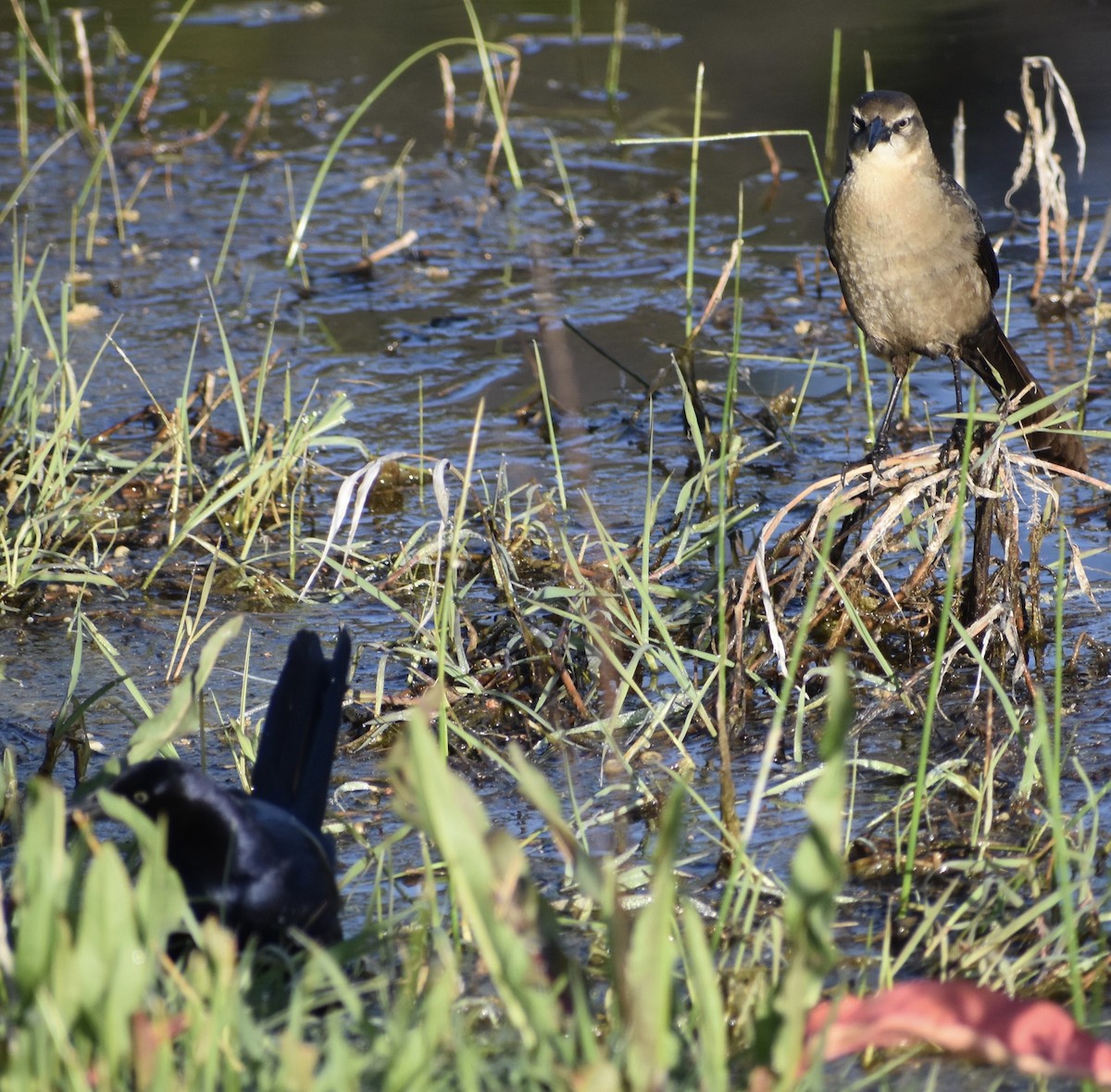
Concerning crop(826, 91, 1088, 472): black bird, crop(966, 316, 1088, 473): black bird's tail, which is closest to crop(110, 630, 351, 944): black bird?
crop(826, 91, 1088, 472): black bird

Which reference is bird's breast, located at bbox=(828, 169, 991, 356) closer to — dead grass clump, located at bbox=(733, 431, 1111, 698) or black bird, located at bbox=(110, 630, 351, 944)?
dead grass clump, located at bbox=(733, 431, 1111, 698)

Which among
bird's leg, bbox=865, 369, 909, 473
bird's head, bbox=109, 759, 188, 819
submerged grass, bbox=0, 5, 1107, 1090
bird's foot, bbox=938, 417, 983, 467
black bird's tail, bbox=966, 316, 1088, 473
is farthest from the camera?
black bird's tail, bbox=966, 316, 1088, 473

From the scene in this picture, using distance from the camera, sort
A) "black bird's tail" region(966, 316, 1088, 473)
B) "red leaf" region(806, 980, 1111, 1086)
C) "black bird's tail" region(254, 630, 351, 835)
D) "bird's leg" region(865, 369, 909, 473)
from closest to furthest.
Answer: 1. "red leaf" region(806, 980, 1111, 1086)
2. "black bird's tail" region(254, 630, 351, 835)
3. "bird's leg" region(865, 369, 909, 473)
4. "black bird's tail" region(966, 316, 1088, 473)

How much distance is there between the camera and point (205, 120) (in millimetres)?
8711

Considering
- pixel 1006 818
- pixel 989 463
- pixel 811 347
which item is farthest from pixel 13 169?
pixel 1006 818

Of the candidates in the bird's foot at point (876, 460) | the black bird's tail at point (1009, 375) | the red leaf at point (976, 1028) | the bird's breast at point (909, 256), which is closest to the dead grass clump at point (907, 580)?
the bird's foot at point (876, 460)

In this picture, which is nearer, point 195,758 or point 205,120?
point 195,758

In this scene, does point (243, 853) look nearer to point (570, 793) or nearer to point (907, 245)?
point (570, 793)

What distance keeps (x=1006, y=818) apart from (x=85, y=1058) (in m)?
1.66

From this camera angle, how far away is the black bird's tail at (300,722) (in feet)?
8.17

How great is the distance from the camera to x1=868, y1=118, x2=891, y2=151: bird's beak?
376 centimetres

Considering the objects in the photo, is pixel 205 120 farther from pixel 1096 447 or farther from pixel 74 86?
pixel 1096 447

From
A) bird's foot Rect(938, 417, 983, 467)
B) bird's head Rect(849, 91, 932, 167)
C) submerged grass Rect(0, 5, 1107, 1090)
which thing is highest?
bird's head Rect(849, 91, 932, 167)

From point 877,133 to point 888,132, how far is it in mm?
29
